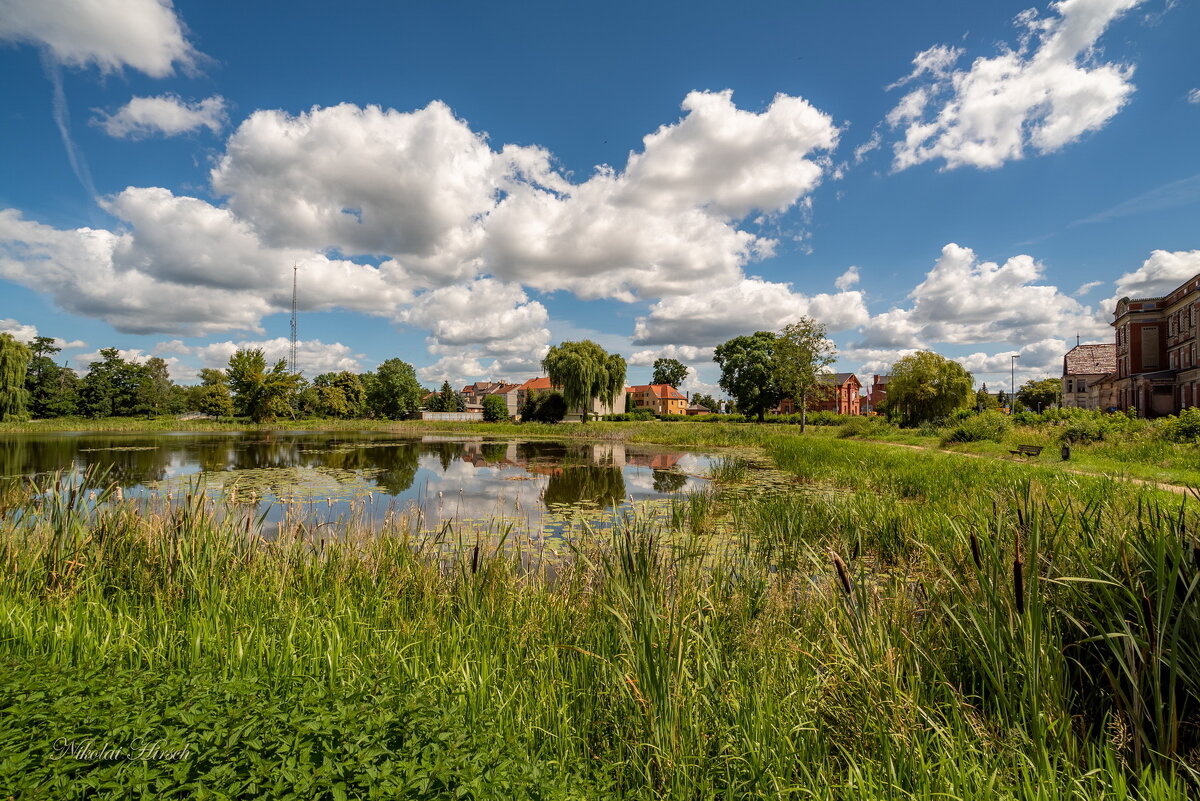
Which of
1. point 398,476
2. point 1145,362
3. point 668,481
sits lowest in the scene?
point 668,481

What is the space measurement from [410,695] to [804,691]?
2.11m

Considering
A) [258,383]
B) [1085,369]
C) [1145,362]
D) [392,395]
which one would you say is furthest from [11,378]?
[1085,369]

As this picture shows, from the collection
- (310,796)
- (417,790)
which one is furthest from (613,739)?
(310,796)

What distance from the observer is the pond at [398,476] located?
10281 millimetres

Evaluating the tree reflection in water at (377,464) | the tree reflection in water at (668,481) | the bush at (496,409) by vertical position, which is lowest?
the tree reflection in water at (668,481)

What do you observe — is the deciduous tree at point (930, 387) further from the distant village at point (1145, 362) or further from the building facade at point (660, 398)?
the building facade at point (660, 398)

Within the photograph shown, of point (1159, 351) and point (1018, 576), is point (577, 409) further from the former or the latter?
point (1018, 576)

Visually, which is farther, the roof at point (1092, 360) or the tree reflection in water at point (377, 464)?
the roof at point (1092, 360)

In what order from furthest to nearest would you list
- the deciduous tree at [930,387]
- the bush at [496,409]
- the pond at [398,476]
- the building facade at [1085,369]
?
the bush at [496,409], the building facade at [1085,369], the deciduous tree at [930,387], the pond at [398,476]

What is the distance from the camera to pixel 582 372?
45344 mm

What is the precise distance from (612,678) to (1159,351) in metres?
52.3

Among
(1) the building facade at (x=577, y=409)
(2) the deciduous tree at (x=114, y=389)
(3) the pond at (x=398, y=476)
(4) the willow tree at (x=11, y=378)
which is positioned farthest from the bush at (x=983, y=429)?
(2) the deciduous tree at (x=114, y=389)

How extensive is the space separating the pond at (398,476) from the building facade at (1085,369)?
46.9m

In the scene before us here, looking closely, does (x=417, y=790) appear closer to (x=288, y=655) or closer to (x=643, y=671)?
(x=643, y=671)
